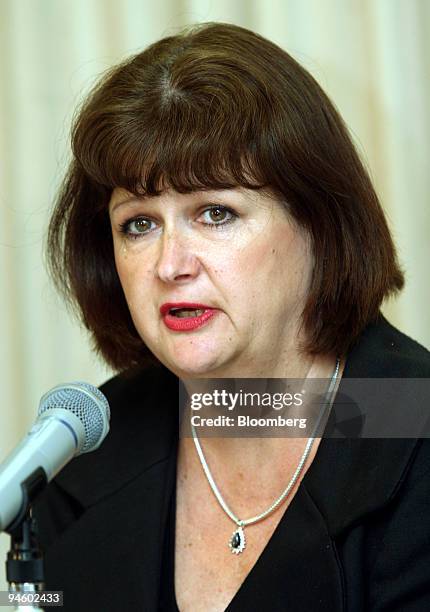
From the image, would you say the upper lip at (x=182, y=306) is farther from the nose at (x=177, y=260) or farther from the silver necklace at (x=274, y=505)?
the silver necklace at (x=274, y=505)

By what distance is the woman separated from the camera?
4.83ft

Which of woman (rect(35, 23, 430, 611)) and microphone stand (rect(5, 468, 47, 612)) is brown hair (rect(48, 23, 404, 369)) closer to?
woman (rect(35, 23, 430, 611))

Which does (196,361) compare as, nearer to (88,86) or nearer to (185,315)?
(185,315)

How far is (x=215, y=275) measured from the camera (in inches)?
59.5

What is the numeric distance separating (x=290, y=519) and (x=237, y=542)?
5.7 inches

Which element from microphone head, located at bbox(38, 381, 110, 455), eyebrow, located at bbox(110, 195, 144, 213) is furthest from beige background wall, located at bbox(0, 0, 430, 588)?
microphone head, located at bbox(38, 381, 110, 455)

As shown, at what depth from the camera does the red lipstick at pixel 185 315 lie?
1529mm

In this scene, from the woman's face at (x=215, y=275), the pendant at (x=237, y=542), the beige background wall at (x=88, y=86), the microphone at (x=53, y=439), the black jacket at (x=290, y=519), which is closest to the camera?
the microphone at (x=53, y=439)

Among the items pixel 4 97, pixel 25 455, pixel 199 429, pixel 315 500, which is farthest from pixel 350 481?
pixel 4 97

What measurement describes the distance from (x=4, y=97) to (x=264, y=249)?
3.71 ft

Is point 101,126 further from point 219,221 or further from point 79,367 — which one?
point 79,367

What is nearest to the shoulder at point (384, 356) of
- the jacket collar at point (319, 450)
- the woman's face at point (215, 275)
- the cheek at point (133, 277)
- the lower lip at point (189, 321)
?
the jacket collar at point (319, 450)

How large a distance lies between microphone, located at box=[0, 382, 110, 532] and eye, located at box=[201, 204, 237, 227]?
0.44m

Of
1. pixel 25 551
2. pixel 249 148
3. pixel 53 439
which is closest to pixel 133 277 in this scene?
pixel 249 148
